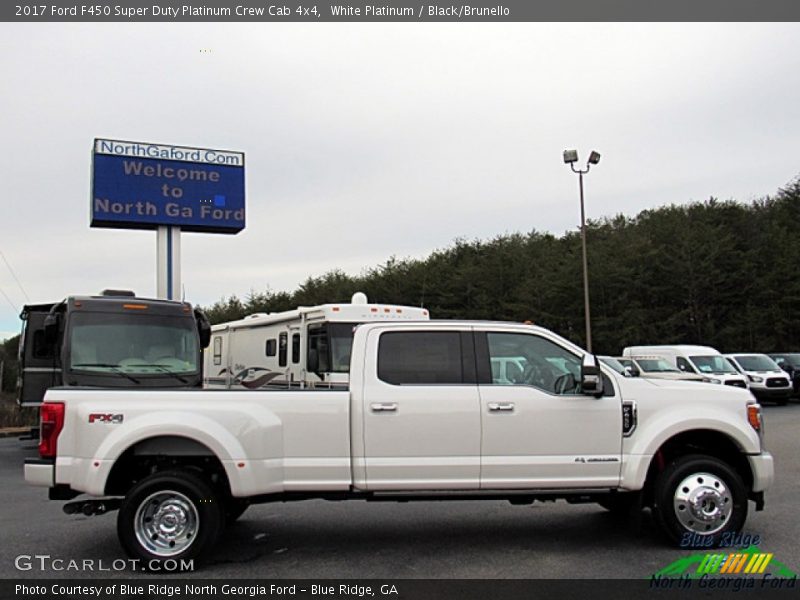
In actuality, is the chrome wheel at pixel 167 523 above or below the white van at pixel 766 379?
below

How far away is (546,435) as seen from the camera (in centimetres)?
652

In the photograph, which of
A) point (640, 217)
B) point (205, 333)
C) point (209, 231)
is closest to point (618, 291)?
point (640, 217)

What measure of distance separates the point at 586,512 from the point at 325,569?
3399 millimetres

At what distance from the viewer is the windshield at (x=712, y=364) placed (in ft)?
75.9

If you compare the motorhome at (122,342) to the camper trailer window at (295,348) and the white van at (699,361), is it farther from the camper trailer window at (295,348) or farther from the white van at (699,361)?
the white van at (699,361)

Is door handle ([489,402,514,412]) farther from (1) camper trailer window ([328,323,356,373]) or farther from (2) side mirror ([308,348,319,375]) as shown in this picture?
(2) side mirror ([308,348,319,375])

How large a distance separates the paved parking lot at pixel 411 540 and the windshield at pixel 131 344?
3.04 m

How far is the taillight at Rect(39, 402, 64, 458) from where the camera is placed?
621 centimetres

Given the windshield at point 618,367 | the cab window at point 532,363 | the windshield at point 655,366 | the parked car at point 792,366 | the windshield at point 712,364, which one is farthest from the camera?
the parked car at point 792,366

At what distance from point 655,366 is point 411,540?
17095 millimetres

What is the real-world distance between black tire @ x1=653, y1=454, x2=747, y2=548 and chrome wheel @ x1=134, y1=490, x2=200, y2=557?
3.93 meters

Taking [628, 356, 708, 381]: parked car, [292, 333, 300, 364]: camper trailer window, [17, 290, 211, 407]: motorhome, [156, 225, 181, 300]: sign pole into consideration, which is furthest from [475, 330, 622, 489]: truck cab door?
[156, 225, 181, 300]: sign pole

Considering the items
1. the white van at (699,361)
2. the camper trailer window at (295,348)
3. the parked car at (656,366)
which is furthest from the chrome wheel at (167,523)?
the white van at (699,361)
